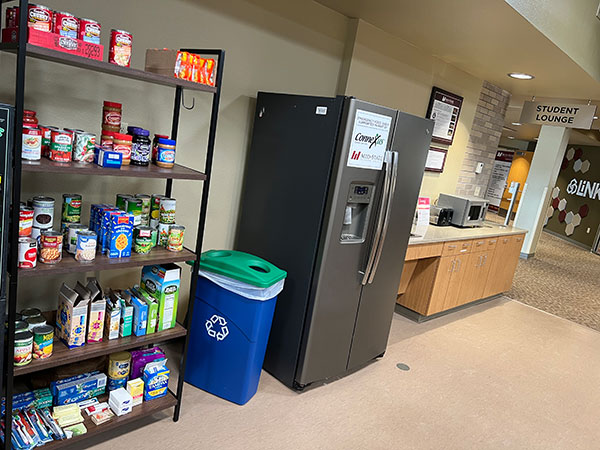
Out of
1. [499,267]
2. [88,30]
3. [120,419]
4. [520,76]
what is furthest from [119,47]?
[499,267]

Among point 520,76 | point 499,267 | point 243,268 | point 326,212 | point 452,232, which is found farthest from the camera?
point 499,267

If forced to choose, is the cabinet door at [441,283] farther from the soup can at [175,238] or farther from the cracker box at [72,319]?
the cracker box at [72,319]

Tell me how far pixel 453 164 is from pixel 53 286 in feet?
14.2

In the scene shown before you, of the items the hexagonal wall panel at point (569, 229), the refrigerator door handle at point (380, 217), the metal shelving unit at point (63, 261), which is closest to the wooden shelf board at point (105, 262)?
the metal shelving unit at point (63, 261)

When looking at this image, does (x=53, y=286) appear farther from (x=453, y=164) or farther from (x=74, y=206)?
(x=453, y=164)

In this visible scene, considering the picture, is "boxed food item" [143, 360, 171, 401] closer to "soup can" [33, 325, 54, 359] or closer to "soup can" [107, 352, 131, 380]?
"soup can" [107, 352, 131, 380]

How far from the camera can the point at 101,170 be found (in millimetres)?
1758

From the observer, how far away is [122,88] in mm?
2426

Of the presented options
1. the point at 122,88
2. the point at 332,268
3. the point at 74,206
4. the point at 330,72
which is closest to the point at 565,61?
the point at 330,72

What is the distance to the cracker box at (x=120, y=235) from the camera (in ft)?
6.39

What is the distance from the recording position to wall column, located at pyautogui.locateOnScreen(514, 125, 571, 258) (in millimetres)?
7359

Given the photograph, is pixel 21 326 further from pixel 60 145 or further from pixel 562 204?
pixel 562 204

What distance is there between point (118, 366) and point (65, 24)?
1.57 metres

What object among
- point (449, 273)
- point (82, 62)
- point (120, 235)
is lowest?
point (449, 273)
